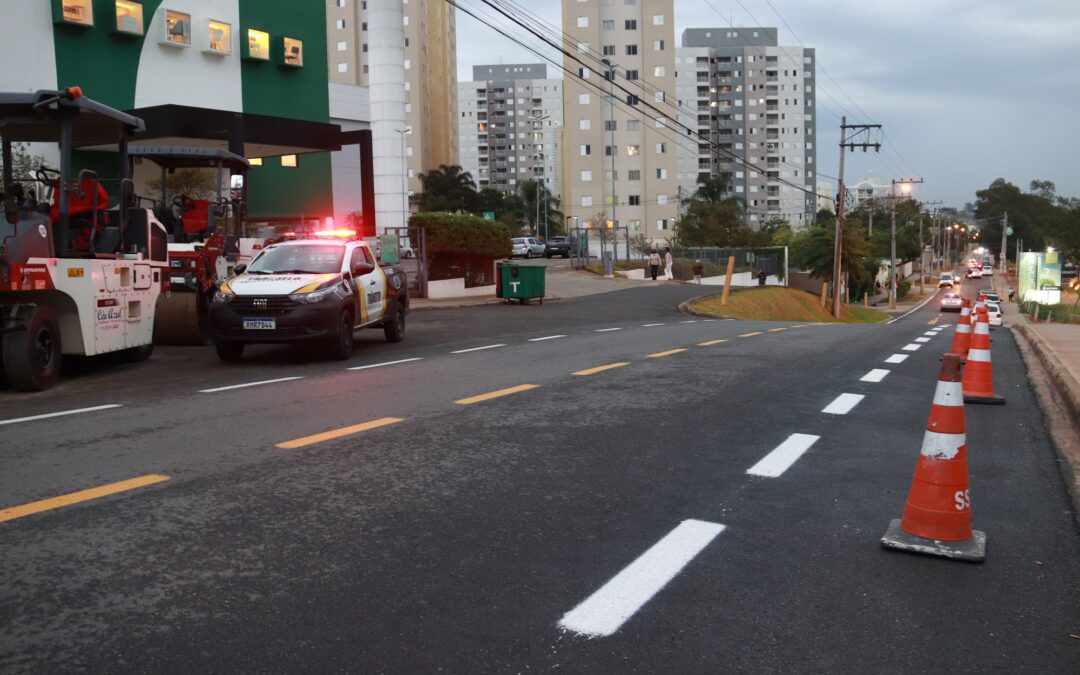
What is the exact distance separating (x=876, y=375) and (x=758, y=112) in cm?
15241

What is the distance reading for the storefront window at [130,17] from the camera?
3080 centimetres

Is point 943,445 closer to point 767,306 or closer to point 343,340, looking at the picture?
point 343,340

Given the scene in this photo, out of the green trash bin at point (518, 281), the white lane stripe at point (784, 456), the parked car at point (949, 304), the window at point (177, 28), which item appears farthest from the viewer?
the parked car at point (949, 304)

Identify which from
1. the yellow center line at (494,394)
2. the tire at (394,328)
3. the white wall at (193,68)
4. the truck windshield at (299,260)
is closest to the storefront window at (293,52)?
the white wall at (193,68)

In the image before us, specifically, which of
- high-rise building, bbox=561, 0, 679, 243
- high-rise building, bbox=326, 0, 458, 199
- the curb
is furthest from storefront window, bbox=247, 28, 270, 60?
high-rise building, bbox=326, 0, 458, 199

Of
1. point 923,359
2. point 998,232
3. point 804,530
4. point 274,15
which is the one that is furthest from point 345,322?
point 998,232

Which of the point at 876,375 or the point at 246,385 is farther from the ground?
the point at 246,385

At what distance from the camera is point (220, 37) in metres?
34.6

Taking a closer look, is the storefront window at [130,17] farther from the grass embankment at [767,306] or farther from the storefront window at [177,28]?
the grass embankment at [767,306]

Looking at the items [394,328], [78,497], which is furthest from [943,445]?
[394,328]

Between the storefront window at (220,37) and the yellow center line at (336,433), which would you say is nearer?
the yellow center line at (336,433)

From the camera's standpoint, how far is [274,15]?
1454 inches

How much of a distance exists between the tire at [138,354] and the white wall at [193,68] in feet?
67.3

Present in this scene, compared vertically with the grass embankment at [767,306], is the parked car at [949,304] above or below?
below
